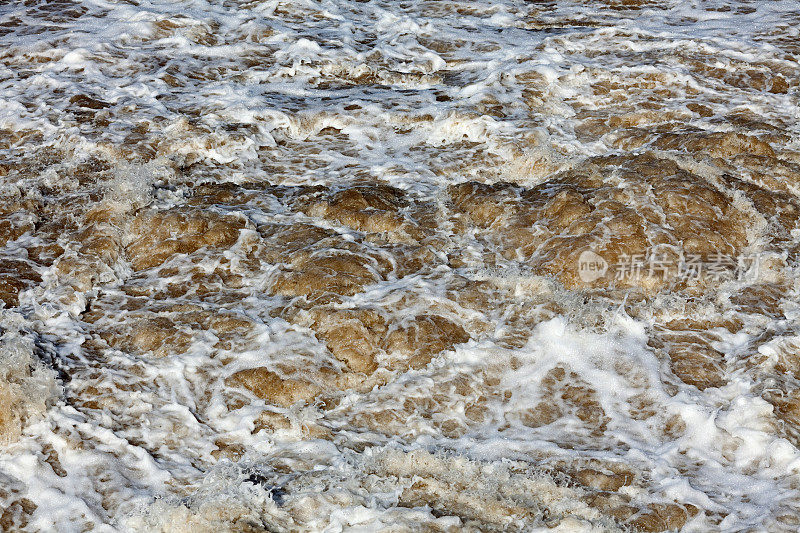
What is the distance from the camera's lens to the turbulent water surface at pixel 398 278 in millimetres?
5180

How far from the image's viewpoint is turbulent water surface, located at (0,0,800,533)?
5180 mm

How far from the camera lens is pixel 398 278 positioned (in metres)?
7.36

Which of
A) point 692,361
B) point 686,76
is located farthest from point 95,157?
point 686,76

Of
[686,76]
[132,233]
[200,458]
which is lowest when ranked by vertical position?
[200,458]

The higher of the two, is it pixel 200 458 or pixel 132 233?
pixel 132 233

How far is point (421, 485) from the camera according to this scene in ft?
16.7

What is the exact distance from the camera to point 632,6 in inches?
525

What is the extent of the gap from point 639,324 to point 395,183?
10.9 feet

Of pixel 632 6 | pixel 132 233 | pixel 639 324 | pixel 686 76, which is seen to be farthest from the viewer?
pixel 632 6

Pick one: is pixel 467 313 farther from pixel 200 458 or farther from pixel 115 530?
pixel 115 530

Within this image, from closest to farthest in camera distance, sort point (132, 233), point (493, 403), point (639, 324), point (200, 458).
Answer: point (200, 458), point (493, 403), point (639, 324), point (132, 233)

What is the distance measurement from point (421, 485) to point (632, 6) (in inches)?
427

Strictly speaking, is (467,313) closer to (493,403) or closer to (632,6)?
(493,403)

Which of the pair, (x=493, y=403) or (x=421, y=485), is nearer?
(x=421, y=485)
